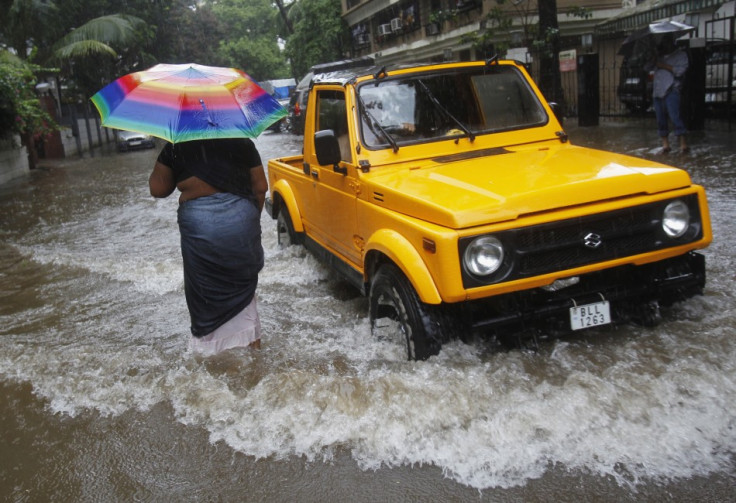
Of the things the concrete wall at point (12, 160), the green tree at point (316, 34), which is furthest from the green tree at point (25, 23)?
the green tree at point (316, 34)

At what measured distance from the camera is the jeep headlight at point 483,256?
11.3 feet

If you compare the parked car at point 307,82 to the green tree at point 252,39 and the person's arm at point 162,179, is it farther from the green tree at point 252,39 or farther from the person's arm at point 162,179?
the green tree at point 252,39

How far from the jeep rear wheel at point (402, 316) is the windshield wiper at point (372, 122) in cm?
103

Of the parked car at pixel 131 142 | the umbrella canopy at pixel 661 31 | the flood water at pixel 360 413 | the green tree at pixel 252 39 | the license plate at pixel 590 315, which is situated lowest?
the flood water at pixel 360 413

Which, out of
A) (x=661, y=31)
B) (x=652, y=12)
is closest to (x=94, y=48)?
(x=652, y=12)

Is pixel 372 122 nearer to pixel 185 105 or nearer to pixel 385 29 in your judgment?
pixel 185 105

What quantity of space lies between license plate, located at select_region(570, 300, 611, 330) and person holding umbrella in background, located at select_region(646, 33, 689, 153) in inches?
292

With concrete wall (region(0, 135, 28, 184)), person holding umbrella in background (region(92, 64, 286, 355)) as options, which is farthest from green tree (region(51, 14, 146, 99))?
person holding umbrella in background (region(92, 64, 286, 355))

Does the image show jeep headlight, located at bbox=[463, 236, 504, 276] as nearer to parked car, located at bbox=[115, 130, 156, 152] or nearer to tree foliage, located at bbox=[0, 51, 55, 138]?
tree foliage, located at bbox=[0, 51, 55, 138]

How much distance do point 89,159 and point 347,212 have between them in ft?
76.6

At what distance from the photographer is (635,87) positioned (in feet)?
49.2

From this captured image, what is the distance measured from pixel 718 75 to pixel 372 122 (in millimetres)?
10902

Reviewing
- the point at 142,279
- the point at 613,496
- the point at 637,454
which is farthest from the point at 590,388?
the point at 142,279

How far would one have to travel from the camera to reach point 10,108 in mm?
15172
